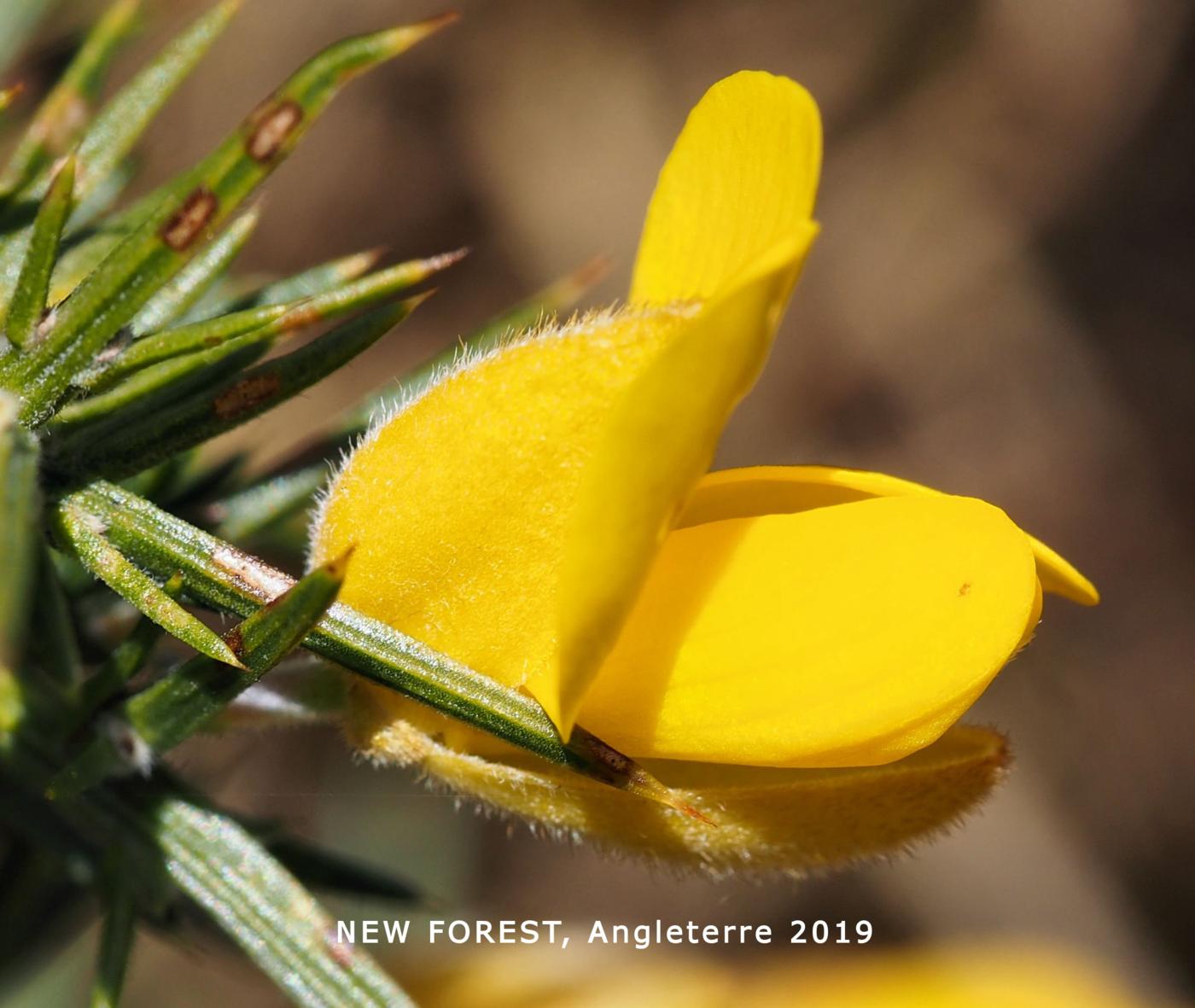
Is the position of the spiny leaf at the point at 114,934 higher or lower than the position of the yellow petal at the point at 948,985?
higher

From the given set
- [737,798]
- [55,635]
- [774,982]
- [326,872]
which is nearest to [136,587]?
[55,635]

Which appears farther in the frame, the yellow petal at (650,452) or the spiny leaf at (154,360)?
the spiny leaf at (154,360)

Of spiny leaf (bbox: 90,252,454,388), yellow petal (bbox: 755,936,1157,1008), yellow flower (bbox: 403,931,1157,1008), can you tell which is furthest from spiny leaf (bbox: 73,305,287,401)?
yellow petal (bbox: 755,936,1157,1008)

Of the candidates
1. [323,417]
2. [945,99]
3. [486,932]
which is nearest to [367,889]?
[486,932]

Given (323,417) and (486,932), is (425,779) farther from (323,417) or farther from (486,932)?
(323,417)

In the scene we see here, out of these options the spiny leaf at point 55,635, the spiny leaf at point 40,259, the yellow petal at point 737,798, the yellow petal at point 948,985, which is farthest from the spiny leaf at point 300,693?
the yellow petal at point 948,985

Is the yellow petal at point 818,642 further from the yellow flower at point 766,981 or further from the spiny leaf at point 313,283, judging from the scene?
the yellow flower at point 766,981
